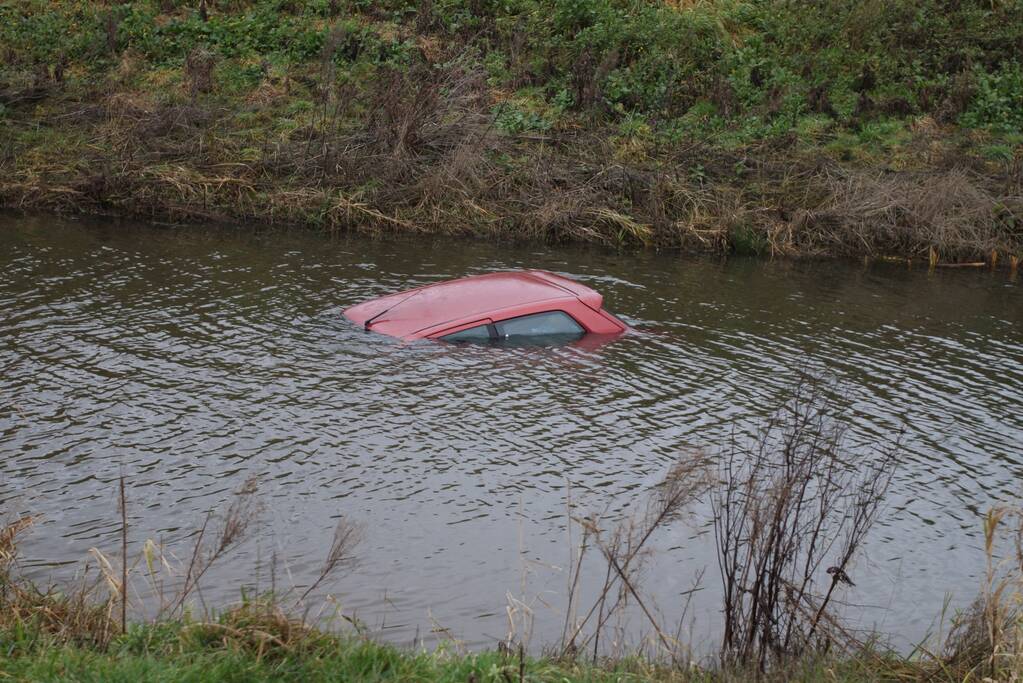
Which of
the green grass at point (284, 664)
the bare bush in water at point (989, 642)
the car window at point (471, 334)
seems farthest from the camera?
the car window at point (471, 334)

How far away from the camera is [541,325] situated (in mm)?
13820

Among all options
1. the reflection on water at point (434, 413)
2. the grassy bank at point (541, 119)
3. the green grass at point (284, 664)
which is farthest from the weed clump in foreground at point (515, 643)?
the grassy bank at point (541, 119)

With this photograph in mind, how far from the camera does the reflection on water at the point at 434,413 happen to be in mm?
8609

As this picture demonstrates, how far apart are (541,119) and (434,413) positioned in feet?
49.5

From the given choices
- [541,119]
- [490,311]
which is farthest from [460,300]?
[541,119]

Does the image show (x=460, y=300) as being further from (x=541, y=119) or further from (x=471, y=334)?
(x=541, y=119)

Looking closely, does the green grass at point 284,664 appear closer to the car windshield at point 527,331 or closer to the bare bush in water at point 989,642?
the bare bush in water at point 989,642

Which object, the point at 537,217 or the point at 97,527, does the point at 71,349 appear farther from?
the point at 537,217

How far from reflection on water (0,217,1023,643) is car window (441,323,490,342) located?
19 cm

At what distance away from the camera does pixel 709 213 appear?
2208cm

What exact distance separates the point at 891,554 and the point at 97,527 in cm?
626

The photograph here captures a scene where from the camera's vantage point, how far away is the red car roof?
13.6 metres

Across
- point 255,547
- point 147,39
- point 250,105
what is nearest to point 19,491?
point 255,547

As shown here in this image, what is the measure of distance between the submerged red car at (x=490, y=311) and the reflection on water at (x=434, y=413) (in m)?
0.27
